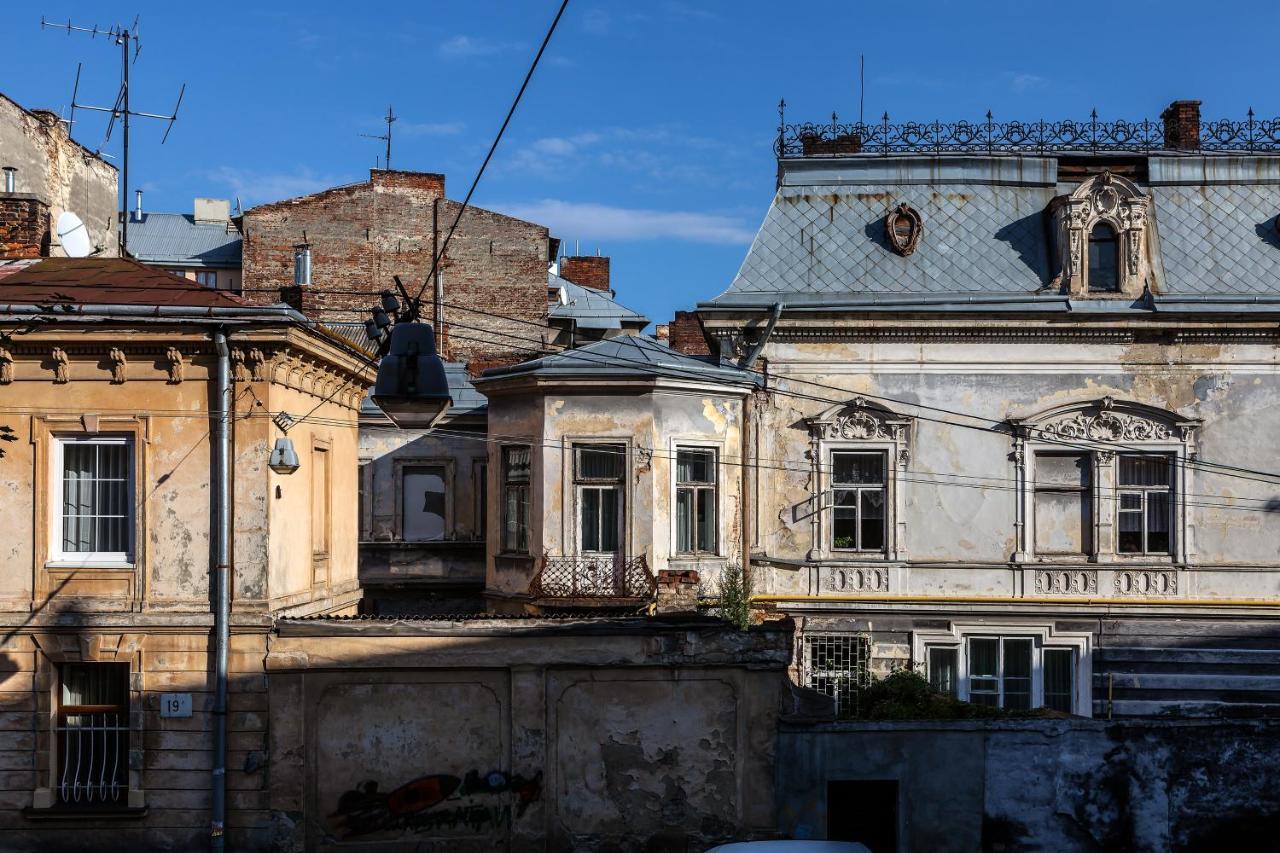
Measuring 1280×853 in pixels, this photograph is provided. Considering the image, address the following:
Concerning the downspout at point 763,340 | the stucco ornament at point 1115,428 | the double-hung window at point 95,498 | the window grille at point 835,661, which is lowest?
the window grille at point 835,661

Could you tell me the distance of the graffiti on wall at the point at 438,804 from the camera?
45.8 ft

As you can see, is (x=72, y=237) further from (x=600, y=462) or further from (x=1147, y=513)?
(x=1147, y=513)

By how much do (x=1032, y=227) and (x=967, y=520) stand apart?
218 inches

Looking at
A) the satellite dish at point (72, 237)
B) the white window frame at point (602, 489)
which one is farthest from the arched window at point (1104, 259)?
the satellite dish at point (72, 237)

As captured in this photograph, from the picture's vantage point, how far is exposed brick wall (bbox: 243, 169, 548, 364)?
3603cm

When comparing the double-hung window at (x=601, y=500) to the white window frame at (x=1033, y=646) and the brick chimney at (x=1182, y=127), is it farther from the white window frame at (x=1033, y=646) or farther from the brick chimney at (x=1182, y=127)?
the brick chimney at (x=1182, y=127)

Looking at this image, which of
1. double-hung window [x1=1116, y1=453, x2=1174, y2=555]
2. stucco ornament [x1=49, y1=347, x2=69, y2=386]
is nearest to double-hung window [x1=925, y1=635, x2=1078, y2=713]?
double-hung window [x1=1116, y1=453, x2=1174, y2=555]

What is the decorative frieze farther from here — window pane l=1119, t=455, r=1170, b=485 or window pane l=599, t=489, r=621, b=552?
window pane l=599, t=489, r=621, b=552

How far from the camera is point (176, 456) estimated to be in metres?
14.3

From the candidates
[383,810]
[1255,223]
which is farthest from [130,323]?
[1255,223]

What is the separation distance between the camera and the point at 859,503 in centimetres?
2178

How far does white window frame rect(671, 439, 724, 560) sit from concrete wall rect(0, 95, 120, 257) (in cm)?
1389

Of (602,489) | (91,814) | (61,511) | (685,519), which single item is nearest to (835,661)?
(685,519)

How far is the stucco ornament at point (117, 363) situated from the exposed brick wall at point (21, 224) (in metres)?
5.31
